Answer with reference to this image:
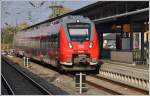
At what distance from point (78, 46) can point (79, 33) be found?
0.75 meters

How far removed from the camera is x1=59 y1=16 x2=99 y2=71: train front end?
928 inches

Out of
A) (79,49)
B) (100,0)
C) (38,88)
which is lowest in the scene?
(38,88)

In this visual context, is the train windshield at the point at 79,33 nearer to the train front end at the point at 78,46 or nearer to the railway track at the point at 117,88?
the train front end at the point at 78,46

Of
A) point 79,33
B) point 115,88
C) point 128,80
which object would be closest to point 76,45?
point 79,33

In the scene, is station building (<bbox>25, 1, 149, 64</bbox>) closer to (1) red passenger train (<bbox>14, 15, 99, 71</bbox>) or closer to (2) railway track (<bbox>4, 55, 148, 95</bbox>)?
(1) red passenger train (<bbox>14, 15, 99, 71</bbox>)

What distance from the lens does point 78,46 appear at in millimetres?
23703

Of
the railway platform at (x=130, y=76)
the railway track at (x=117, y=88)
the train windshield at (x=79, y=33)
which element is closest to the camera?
the railway track at (x=117, y=88)

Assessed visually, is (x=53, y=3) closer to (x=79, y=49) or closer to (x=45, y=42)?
(x=45, y=42)

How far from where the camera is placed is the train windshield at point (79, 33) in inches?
938

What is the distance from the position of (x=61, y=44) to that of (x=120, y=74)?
162 inches

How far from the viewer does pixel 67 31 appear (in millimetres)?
23875

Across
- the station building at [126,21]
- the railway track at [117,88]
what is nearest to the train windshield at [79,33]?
the railway track at [117,88]

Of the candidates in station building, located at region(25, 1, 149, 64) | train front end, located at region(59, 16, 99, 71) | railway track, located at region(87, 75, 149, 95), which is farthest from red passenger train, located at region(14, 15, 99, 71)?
station building, located at region(25, 1, 149, 64)

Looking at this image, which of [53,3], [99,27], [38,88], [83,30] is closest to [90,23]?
[83,30]
